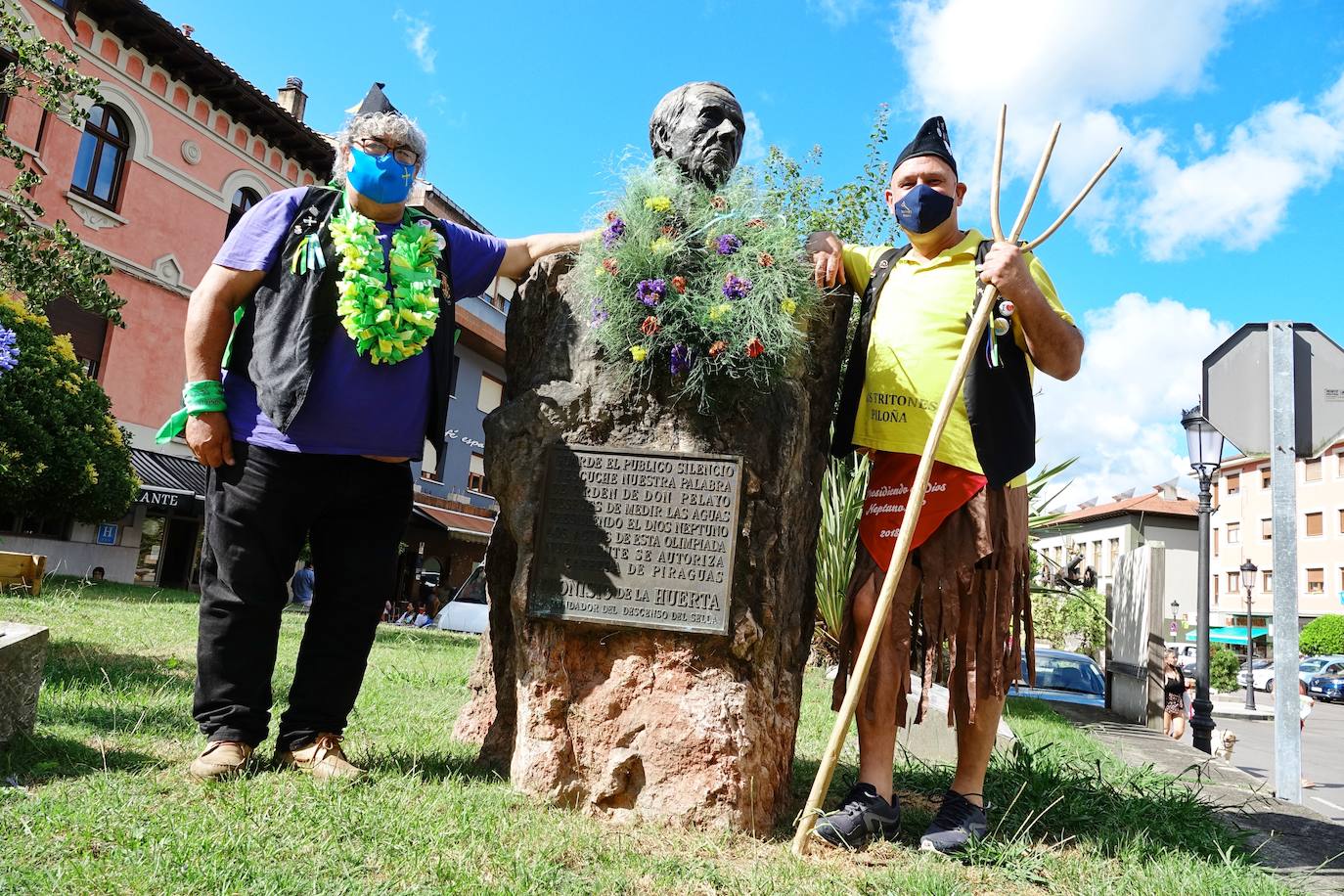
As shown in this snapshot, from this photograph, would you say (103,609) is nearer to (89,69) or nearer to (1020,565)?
(1020,565)

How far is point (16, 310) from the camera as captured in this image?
38.5 feet

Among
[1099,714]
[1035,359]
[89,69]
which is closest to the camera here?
[1035,359]


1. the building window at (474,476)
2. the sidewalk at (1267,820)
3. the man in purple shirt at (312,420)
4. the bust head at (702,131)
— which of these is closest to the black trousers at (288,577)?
the man in purple shirt at (312,420)

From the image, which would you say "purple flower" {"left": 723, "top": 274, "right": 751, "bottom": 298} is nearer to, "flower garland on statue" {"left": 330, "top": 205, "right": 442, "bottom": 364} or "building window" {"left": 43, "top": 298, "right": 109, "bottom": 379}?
"flower garland on statue" {"left": 330, "top": 205, "right": 442, "bottom": 364}

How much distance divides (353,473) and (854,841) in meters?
1.93

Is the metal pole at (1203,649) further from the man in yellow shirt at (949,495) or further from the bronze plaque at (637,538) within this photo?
the bronze plaque at (637,538)

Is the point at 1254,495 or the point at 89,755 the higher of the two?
the point at 1254,495

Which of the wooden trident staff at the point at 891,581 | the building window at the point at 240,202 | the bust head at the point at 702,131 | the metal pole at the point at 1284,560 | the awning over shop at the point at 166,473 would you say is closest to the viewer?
the wooden trident staff at the point at 891,581

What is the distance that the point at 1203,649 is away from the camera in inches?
424

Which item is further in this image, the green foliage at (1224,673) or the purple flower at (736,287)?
the green foliage at (1224,673)

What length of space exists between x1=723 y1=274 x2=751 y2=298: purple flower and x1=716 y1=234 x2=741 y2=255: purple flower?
10 centimetres

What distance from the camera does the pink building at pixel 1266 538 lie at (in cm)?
Answer: 4209

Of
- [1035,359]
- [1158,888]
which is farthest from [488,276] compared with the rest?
[1158,888]

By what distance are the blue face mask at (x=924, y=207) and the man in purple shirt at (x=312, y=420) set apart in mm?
1570
